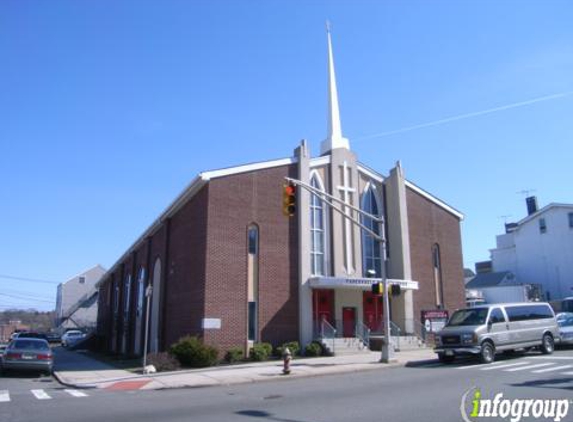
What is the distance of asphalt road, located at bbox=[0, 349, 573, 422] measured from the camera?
1022 cm

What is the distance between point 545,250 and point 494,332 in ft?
127

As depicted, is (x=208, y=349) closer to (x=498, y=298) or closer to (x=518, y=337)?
(x=518, y=337)

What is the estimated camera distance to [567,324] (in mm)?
24828

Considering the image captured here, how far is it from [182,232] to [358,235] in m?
10.2

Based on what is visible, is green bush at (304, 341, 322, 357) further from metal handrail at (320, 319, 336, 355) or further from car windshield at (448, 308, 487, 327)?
car windshield at (448, 308, 487, 327)

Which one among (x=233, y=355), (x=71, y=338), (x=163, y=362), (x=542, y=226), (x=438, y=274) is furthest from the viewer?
(x=542, y=226)

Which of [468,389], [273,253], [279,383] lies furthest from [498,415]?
[273,253]

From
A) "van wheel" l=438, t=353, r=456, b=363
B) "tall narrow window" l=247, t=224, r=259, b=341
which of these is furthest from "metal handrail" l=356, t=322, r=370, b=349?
"van wheel" l=438, t=353, r=456, b=363

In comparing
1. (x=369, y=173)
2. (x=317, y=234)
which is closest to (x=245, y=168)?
(x=317, y=234)

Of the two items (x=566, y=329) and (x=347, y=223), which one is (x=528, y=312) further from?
(x=347, y=223)

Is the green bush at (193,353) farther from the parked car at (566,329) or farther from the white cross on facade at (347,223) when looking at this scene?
the parked car at (566,329)

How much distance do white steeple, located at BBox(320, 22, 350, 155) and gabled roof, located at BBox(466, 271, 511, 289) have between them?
1232 inches

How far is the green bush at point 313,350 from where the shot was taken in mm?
25500

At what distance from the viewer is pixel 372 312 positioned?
1194 inches
